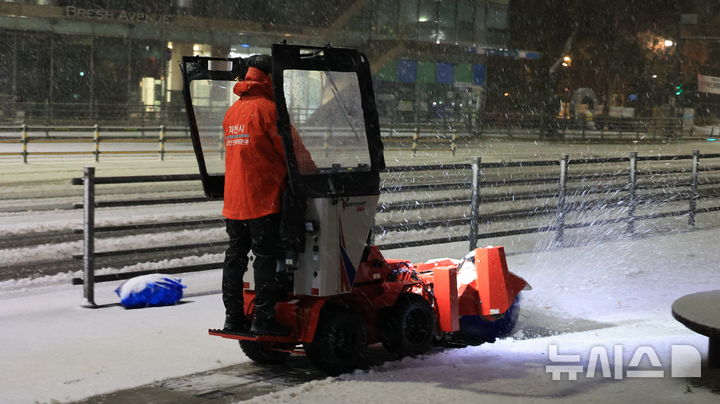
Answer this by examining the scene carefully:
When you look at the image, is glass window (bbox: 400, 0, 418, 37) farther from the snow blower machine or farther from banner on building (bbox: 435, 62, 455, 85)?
the snow blower machine

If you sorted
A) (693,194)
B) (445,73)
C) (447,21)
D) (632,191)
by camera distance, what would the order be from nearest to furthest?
(632,191) < (693,194) < (445,73) < (447,21)

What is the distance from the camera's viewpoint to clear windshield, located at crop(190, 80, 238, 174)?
6719 mm

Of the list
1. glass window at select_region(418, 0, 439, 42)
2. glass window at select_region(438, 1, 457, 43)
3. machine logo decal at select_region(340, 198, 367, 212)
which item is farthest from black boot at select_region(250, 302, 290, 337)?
glass window at select_region(438, 1, 457, 43)

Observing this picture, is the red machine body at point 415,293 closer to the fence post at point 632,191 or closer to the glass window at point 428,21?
the fence post at point 632,191

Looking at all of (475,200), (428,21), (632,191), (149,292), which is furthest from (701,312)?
(428,21)

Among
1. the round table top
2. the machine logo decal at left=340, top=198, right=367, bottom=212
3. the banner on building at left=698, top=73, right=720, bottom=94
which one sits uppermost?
the banner on building at left=698, top=73, right=720, bottom=94

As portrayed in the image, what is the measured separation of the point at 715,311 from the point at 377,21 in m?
48.1

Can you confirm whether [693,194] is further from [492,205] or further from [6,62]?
[6,62]

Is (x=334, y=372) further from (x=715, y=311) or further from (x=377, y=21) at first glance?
(x=377, y=21)

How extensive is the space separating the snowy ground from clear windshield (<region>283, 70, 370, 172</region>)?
4.48 ft

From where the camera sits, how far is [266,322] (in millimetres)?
5801

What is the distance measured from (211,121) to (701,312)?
11.7 ft

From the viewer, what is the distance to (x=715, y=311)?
229 inches

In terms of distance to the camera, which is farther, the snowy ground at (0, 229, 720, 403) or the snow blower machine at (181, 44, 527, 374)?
the snow blower machine at (181, 44, 527, 374)
